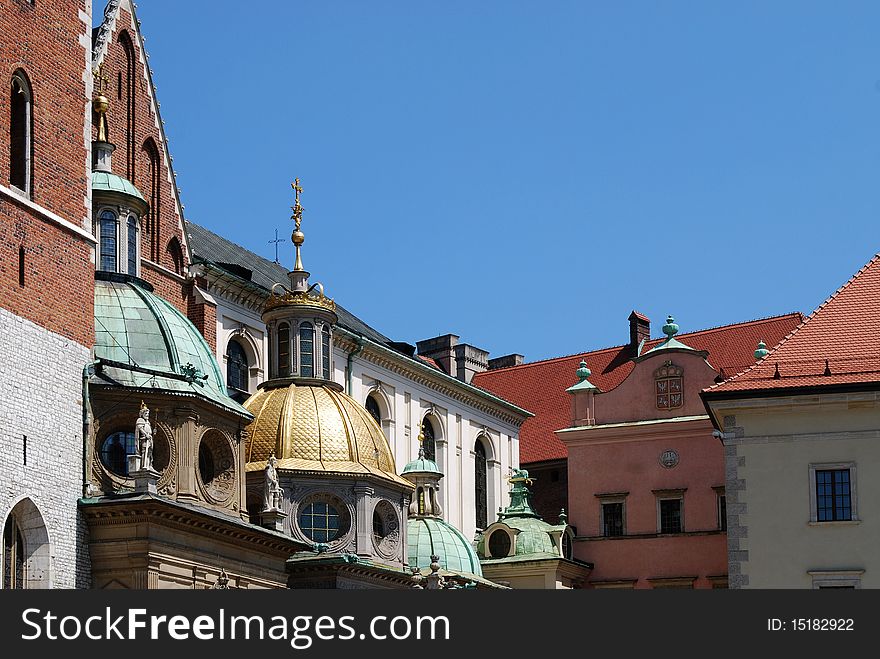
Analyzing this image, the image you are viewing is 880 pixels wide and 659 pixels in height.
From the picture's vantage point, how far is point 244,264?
62938mm

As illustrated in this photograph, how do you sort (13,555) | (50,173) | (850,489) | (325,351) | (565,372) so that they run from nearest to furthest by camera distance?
(13,555), (850,489), (50,173), (325,351), (565,372)

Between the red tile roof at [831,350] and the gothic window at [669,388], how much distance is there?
64.9ft

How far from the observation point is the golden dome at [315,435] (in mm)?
51406

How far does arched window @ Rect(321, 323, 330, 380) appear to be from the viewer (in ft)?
182

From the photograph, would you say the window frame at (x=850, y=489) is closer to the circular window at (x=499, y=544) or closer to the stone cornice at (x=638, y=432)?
the stone cornice at (x=638, y=432)

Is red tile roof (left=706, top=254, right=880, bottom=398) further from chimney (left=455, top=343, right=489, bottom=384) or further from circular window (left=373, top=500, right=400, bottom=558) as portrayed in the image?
chimney (left=455, top=343, right=489, bottom=384)

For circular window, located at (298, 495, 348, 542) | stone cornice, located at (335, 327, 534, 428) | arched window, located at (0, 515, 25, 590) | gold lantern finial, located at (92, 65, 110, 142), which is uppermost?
gold lantern finial, located at (92, 65, 110, 142)

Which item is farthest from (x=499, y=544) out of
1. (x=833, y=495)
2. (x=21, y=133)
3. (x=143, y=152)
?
(x=21, y=133)

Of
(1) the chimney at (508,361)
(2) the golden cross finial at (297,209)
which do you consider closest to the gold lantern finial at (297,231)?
(2) the golden cross finial at (297,209)

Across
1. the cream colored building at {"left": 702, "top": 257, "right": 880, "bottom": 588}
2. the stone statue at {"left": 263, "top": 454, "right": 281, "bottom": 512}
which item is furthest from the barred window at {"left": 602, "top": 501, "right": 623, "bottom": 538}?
the cream colored building at {"left": 702, "top": 257, "right": 880, "bottom": 588}

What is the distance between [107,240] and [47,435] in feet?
22.9

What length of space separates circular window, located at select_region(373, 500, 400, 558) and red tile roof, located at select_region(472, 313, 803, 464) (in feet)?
68.1

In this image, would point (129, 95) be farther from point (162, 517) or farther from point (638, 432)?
point (638, 432)

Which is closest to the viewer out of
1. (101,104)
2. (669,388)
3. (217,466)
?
(217,466)
